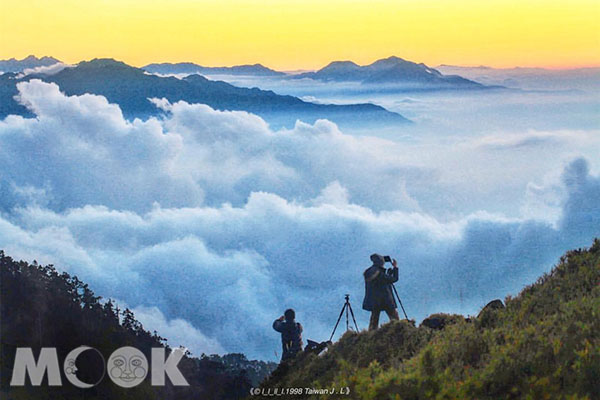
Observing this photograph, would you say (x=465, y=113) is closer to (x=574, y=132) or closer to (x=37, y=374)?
(x=574, y=132)

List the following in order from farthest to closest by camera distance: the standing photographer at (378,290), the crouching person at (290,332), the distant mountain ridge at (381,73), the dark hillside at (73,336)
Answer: the distant mountain ridge at (381,73), the dark hillside at (73,336), the crouching person at (290,332), the standing photographer at (378,290)

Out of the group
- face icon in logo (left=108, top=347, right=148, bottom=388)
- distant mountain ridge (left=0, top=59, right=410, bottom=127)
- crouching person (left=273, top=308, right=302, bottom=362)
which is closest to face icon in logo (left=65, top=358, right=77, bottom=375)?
face icon in logo (left=108, top=347, right=148, bottom=388)

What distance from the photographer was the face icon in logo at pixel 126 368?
18688 mm

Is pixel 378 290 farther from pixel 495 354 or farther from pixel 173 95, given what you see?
pixel 173 95

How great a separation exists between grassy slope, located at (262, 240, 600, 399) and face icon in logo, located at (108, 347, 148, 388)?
426 centimetres

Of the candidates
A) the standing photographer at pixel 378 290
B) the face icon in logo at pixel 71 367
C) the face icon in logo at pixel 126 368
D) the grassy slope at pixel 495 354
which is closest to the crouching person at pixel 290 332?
the grassy slope at pixel 495 354

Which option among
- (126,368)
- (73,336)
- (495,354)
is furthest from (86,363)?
(495,354)

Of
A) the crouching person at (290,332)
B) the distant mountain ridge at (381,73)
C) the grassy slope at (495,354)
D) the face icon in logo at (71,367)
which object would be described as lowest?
the grassy slope at (495,354)

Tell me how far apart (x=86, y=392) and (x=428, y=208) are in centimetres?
4185

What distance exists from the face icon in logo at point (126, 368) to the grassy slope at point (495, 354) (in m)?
4.26

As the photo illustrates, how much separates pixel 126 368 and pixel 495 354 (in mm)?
10561

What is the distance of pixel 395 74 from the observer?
38688mm

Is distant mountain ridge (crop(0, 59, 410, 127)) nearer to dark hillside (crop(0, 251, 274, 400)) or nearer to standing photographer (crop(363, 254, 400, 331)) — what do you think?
dark hillside (crop(0, 251, 274, 400))

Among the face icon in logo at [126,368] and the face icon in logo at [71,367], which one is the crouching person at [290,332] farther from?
the face icon in logo at [71,367]
